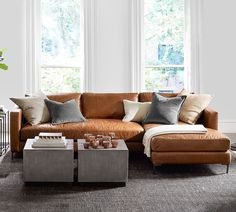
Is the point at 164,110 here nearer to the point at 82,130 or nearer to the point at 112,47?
the point at 82,130

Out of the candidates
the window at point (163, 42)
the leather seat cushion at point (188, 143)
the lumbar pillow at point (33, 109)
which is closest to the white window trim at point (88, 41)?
the window at point (163, 42)

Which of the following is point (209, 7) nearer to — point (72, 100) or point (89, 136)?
point (72, 100)

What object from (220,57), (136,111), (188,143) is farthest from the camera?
(220,57)

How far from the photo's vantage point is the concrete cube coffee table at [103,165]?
4.97 metres

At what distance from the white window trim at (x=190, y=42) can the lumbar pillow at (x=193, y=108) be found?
187cm

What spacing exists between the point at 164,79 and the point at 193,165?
2.95 metres

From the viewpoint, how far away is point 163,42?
8.61 metres

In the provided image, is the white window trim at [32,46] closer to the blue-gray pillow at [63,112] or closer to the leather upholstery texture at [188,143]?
the blue-gray pillow at [63,112]

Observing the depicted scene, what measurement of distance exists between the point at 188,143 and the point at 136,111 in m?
1.36

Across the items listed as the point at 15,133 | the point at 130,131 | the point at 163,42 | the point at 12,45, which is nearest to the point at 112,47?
the point at 163,42

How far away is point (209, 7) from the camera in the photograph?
331 inches

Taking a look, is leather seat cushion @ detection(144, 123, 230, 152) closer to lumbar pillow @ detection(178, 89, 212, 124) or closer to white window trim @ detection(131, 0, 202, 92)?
lumbar pillow @ detection(178, 89, 212, 124)

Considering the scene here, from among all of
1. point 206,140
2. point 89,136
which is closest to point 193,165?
point 206,140

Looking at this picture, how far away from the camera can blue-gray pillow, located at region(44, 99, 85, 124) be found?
21.1ft
